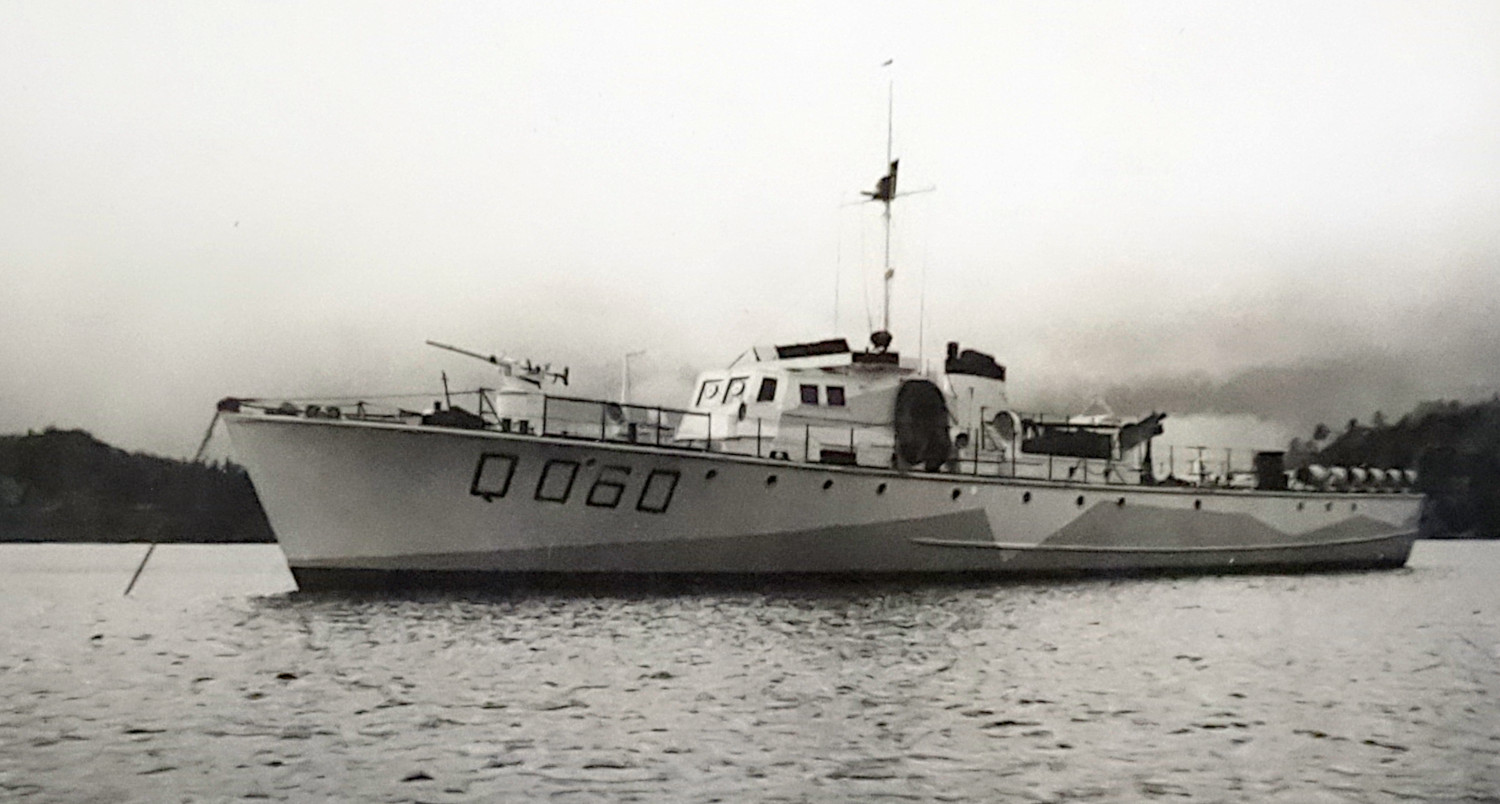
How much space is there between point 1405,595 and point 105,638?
15702mm

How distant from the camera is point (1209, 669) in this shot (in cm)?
1022

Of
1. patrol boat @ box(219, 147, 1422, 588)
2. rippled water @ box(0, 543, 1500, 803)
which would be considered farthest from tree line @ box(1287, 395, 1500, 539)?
patrol boat @ box(219, 147, 1422, 588)

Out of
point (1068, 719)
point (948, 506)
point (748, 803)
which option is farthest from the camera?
point (948, 506)

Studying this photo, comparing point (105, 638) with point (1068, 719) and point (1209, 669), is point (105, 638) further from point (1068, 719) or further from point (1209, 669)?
point (1209, 669)

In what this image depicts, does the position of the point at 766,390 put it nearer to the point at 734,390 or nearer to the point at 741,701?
the point at 734,390

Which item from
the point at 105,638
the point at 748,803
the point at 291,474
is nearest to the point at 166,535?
the point at 105,638

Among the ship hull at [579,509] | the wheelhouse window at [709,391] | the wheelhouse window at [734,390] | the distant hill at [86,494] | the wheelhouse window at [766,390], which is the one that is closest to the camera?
the distant hill at [86,494]

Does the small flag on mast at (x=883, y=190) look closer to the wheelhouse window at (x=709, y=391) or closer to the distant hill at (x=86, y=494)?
the wheelhouse window at (x=709, y=391)

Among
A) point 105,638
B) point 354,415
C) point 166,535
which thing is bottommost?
point 105,638

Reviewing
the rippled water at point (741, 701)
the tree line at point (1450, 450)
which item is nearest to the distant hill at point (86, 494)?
the rippled water at point (741, 701)

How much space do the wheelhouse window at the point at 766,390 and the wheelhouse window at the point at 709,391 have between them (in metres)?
0.72

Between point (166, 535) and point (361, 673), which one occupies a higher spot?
point (166, 535)

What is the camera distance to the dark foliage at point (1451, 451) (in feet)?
41.1

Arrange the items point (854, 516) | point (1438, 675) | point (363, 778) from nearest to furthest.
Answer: point (363, 778) → point (1438, 675) → point (854, 516)
